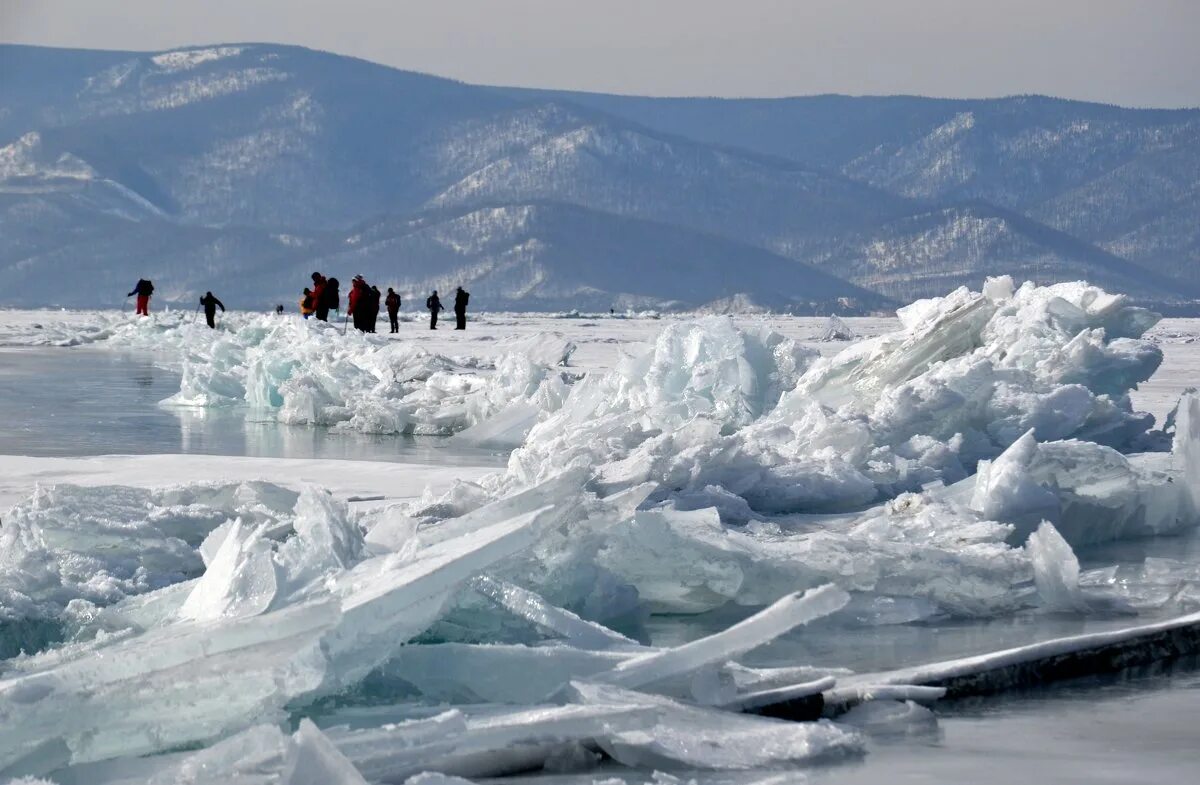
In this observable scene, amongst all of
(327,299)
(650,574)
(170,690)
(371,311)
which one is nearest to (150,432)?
(650,574)

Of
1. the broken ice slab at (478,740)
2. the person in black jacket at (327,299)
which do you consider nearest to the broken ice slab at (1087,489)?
the broken ice slab at (478,740)

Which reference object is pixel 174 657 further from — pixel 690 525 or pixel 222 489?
pixel 222 489

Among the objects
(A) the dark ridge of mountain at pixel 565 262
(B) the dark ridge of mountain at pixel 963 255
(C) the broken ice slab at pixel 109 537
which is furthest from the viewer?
(B) the dark ridge of mountain at pixel 963 255

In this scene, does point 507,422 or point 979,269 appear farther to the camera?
point 979,269

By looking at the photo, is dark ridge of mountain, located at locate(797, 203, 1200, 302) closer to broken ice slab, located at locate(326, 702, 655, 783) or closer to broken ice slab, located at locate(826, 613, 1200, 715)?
broken ice slab, located at locate(826, 613, 1200, 715)

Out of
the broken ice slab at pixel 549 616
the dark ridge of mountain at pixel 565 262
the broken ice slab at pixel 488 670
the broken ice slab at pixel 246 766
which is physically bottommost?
the broken ice slab at pixel 246 766

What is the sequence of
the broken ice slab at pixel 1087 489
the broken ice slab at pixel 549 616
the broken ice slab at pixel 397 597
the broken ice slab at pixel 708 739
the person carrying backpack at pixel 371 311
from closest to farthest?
the broken ice slab at pixel 708 739
the broken ice slab at pixel 397 597
the broken ice slab at pixel 549 616
the broken ice slab at pixel 1087 489
the person carrying backpack at pixel 371 311

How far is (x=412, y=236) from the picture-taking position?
16988 centimetres

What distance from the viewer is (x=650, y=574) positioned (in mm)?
5406

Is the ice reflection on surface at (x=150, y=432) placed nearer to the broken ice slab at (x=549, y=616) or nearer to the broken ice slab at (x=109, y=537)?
the broken ice slab at (x=109, y=537)

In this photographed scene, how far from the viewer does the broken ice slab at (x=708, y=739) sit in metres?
3.55

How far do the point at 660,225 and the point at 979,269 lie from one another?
31713 millimetres

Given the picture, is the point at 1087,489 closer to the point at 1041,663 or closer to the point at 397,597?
the point at 1041,663

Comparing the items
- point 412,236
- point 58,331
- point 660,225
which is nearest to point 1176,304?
point 660,225
